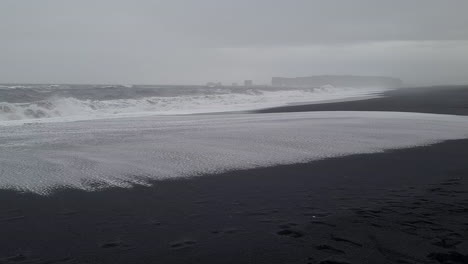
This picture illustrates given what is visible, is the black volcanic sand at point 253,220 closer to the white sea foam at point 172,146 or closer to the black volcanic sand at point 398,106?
the white sea foam at point 172,146

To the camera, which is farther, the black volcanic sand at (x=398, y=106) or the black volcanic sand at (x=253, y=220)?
the black volcanic sand at (x=398, y=106)

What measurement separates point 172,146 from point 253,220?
20.6 feet

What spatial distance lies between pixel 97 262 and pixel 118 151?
6.56 metres

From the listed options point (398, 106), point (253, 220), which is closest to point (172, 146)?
point (253, 220)

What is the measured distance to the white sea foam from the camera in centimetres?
808

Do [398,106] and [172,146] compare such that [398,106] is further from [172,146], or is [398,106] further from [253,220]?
[253,220]

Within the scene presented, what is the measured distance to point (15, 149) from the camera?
433 inches

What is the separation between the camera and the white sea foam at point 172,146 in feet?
26.5

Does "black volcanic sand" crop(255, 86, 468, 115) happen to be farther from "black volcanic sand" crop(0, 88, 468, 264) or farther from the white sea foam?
"black volcanic sand" crop(0, 88, 468, 264)

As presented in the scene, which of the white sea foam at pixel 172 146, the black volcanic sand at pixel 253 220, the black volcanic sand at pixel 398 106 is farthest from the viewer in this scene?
the black volcanic sand at pixel 398 106

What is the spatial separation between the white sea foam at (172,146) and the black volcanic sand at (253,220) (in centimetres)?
100

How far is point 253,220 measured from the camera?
5.40m

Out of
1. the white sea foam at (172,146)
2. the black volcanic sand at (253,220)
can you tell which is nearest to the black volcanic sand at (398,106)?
the white sea foam at (172,146)

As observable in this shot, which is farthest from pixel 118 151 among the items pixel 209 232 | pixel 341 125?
pixel 341 125
